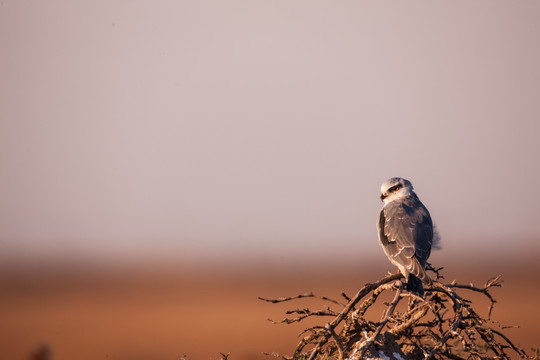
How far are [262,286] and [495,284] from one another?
1780 inches

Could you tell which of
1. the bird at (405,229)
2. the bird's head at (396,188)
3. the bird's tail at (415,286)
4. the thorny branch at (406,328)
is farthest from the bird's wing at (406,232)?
the thorny branch at (406,328)

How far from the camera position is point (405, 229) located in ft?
24.9

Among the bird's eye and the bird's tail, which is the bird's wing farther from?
the bird's tail

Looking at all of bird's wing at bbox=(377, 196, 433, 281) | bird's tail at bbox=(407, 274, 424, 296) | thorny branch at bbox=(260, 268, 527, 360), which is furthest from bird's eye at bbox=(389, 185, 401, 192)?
thorny branch at bbox=(260, 268, 527, 360)

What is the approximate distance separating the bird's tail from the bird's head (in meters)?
2.10

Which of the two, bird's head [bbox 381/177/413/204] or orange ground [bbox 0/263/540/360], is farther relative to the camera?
orange ground [bbox 0/263/540/360]

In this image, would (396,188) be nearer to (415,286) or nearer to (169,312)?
(415,286)

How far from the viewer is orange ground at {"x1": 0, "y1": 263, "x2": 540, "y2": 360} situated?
21.9 m

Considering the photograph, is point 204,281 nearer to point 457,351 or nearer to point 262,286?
point 262,286

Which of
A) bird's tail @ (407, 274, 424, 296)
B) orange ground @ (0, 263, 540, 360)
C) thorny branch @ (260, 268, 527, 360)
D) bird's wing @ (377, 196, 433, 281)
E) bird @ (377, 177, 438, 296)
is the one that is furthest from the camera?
orange ground @ (0, 263, 540, 360)

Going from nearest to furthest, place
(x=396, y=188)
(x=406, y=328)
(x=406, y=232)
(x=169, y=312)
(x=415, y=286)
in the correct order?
(x=406, y=328) → (x=415, y=286) → (x=406, y=232) → (x=396, y=188) → (x=169, y=312)

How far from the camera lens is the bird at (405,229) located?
276 inches

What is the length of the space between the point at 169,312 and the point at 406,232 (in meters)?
28.4

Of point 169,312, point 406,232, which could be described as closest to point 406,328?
point 406,232
